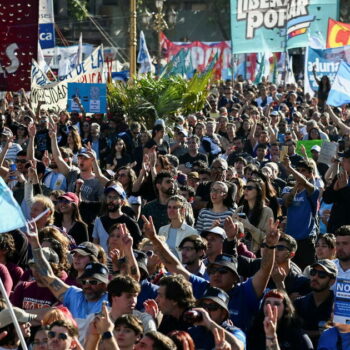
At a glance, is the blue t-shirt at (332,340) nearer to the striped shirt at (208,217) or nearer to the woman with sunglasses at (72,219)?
the striped shirt at (208,217)

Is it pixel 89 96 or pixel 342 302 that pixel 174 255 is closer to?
pixel 342 302

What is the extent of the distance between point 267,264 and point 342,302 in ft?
1.75

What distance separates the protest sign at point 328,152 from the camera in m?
14.0

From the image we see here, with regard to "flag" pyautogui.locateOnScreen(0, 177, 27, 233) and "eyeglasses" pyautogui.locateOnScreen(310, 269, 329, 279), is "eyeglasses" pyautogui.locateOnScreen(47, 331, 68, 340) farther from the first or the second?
"eyeglasses" pyautogui.locateOnScreen(310, 269, 329, 279)

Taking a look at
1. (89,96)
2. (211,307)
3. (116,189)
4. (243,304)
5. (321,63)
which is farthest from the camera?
(321,63)

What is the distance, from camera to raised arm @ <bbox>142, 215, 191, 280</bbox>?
794 cm

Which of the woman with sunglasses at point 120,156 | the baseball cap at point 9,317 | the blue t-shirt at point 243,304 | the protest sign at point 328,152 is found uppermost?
the baseball cap at point 9,317

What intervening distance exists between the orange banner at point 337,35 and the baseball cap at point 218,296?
845 inches

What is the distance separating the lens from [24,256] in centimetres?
899

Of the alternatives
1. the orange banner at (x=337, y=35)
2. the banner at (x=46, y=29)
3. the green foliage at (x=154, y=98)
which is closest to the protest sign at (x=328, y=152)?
the green foliage at (x=154, y=98)

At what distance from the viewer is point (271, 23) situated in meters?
30.8

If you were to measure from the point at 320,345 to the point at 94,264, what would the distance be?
1.50 m

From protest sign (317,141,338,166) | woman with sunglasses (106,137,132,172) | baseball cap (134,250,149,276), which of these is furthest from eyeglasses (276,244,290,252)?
woman with sunglasses (106,137,132,172)

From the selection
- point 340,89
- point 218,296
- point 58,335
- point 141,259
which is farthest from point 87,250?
point 340,89
